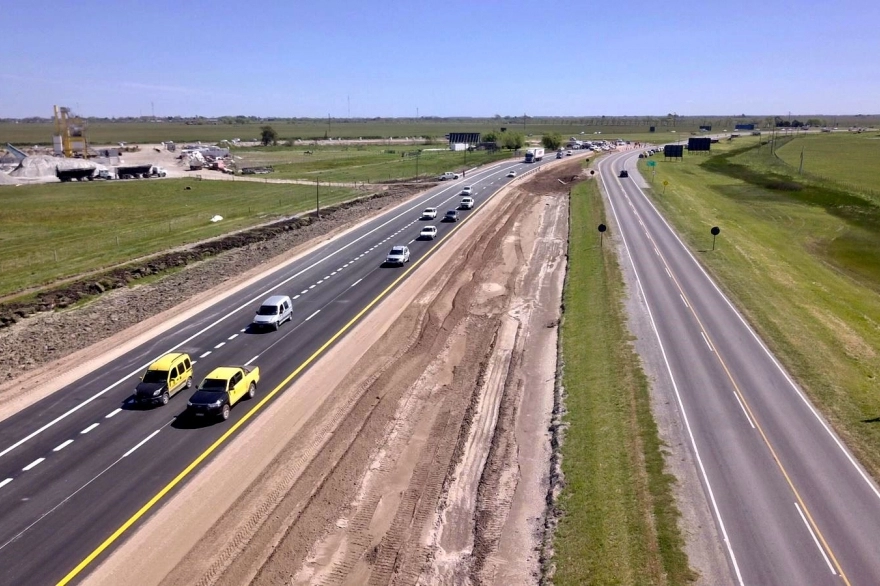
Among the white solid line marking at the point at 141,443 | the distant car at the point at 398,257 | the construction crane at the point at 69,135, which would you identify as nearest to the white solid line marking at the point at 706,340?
the distant car at the point at 398,257

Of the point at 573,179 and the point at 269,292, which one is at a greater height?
the point at 573,179

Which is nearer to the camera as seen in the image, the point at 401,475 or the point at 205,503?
the point at 205,503

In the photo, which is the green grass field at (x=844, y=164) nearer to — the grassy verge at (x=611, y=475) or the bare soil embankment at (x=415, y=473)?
the grassy verge at (x=611, y=475)

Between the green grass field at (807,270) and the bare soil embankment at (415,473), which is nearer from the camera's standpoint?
the bare soil embankment at (415,473)

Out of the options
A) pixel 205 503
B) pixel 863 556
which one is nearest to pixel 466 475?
pixel 205 503

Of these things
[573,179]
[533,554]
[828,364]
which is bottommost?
[533,554]

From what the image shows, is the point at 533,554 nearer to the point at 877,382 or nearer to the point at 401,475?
the point at 401,475

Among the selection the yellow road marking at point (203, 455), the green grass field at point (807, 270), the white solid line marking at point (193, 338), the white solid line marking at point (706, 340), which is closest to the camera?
the yellow road marking at point (203, 455)
